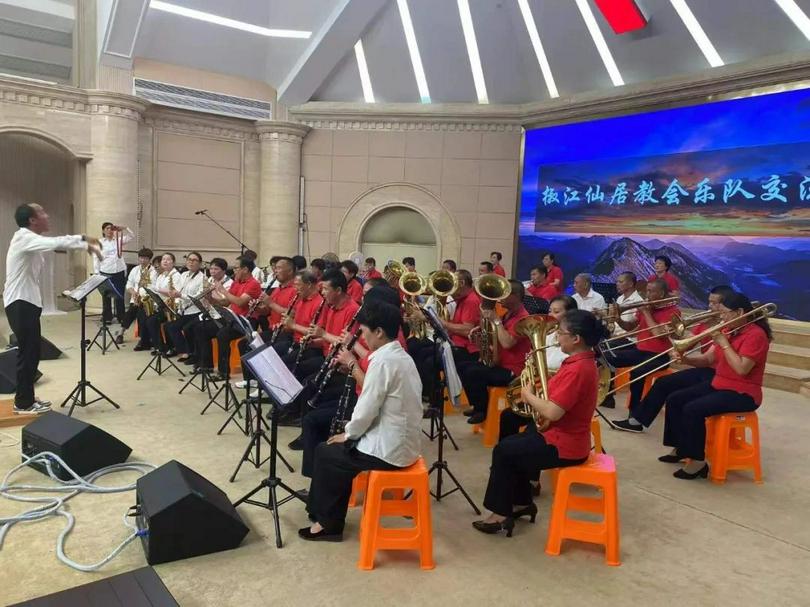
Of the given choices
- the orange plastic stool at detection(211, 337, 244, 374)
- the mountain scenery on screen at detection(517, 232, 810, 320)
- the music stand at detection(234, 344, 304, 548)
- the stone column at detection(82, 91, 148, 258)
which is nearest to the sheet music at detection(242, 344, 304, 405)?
the music stand at detection(234, 344, 304, 548)

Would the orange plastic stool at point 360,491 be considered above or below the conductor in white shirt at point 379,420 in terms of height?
below

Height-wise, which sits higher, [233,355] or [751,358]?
[751,358]

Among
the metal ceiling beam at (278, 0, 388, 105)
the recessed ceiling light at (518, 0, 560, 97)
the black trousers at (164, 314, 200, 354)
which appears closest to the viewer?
the black trousers at (164, 314, 200, 354)

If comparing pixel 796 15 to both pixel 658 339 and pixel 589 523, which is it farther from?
pixel 589 523

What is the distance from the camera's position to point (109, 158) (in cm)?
1106

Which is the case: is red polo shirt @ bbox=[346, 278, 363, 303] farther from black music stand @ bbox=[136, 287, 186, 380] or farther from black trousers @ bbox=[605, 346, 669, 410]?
black trousers @ bbox=[605, 346, 669, 410]

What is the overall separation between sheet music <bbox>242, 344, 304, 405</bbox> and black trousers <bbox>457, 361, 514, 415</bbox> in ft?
7.62

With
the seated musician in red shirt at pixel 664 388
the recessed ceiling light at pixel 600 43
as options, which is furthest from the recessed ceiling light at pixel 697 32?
the seated musician in red shirt at pixel 664 388

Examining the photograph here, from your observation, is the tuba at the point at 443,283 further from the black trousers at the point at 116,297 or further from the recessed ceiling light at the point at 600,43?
the recessed ceiling light at the point at 600,43

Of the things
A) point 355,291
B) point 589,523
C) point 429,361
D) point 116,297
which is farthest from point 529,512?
point 116,297

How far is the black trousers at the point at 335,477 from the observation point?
3164mm

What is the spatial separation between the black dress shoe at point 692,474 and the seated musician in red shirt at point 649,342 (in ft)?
4.37

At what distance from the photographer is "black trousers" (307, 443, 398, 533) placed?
3164mm

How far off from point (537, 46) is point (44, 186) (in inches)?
405
